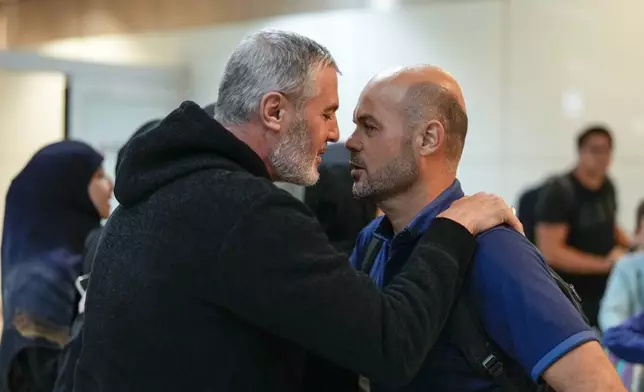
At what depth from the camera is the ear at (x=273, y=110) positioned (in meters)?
1.39

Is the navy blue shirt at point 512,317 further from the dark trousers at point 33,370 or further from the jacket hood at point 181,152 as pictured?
the dark trousers at point 33,370

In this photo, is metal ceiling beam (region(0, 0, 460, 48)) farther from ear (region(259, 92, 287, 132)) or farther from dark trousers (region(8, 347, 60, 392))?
ear (region(259, 92, 287, 132))

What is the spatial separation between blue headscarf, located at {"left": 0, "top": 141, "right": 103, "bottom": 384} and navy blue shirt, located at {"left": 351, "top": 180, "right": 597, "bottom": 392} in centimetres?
140

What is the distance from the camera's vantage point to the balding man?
1.35m

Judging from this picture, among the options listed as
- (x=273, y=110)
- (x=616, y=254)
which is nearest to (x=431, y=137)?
(x=273, y=110)

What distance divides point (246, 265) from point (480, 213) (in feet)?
1.38

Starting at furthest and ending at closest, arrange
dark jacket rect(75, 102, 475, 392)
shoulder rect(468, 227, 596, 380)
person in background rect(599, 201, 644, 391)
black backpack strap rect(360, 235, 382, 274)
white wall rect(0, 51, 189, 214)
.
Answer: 1. white wall rect(0, 51, 189, 214)
2. person in background rect(599, 201, 644, 391)
3. black backpack strap rect(360, 235, 382, 274)
4. shoulder rect(468, 227, 596, 380)
5. dark jacket rect(75, 102, 475, 392)

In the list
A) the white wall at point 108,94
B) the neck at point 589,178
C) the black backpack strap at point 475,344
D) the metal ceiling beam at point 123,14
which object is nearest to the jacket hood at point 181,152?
the black backpack strap at point 475,344

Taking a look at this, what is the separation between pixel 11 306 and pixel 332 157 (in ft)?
3.35

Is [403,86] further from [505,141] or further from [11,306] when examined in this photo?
[505,141]

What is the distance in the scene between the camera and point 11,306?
8.34ft

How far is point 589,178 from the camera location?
4.30m

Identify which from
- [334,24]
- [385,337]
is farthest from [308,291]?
[334,24]

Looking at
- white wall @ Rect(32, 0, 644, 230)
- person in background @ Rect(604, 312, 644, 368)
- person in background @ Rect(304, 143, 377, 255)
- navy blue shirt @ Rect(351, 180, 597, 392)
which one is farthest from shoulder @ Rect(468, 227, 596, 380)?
white wall @ Rect(32, 0, 644, 230)
